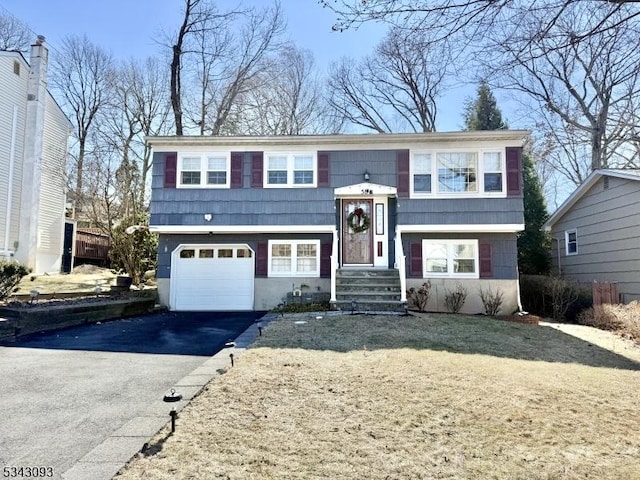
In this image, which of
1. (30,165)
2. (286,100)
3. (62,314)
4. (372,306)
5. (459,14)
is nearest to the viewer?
(459,14)

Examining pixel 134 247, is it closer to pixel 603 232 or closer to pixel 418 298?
pixel 418 298

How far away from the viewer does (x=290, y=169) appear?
1248 cm

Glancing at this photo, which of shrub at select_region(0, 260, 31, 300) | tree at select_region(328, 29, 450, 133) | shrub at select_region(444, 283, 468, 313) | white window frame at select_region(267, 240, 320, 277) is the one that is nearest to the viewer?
shrub at select_region(0, 260, 31, 300)

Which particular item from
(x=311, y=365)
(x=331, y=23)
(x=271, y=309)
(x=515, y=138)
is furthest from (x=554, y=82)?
(x=311, y=365)

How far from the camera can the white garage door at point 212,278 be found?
12703 mm

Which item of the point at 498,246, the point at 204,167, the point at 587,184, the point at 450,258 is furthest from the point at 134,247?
the point at 587,184

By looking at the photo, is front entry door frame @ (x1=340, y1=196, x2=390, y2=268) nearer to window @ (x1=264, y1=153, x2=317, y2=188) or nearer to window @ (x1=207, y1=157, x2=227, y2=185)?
window @ (x1=264, y1=153, x2=317, y2=188)

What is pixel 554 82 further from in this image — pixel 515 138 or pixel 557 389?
pixel 557 389

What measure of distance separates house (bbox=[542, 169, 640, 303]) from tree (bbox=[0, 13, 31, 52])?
90.8 ft

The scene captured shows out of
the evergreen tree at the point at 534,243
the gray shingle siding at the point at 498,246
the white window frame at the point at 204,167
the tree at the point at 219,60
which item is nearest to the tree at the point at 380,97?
the tree at the point at 219,60

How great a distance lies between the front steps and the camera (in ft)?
33.8

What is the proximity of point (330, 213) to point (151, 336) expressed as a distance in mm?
6025

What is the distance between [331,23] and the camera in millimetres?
4906

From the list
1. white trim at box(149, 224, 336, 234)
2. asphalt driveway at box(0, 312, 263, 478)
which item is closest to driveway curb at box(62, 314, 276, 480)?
asphalt driveway at box(0, 312, 263, 478)
